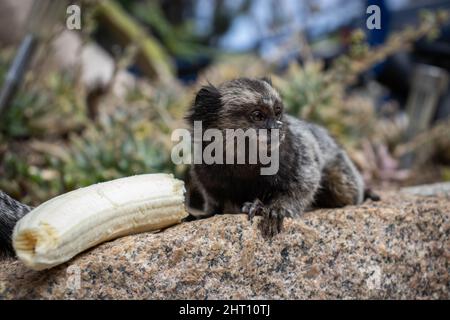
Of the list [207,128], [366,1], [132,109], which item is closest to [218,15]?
[366,1]

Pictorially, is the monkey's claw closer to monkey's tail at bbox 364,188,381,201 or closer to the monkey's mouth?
the monkey's mouth

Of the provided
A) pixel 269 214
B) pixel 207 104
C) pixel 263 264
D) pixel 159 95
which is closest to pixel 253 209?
pixel 269 214

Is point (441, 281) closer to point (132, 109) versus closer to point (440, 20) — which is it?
point (440, 20)

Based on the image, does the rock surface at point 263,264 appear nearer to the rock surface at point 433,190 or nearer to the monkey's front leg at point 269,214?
the monkey's front leg at point 269,214

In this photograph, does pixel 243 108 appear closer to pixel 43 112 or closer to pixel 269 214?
pixel 269 214

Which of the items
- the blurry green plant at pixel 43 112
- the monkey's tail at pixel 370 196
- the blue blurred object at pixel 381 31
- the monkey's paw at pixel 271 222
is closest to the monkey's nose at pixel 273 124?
the monkey's paw at pixel 271 222
